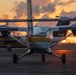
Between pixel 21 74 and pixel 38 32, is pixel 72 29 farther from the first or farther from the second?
pixel 21 74

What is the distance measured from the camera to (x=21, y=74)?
63.4ft

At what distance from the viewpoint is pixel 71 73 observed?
781 inches

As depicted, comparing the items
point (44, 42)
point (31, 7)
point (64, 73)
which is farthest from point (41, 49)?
point (64, 73)

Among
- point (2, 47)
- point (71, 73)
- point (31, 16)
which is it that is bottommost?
point (2, 47)

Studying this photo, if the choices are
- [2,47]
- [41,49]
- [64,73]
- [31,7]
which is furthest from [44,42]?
[2,47]

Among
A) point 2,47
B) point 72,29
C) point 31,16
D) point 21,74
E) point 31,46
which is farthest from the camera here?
point 2,47

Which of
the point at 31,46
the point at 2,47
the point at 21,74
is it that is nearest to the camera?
the point at 21,74

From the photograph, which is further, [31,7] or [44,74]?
[31,7]

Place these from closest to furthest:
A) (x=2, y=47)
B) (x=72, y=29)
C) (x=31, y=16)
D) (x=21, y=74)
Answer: (x=21, y=74)
(x=31, y=16)
(x=72, y=29)
(x=2, y=47)

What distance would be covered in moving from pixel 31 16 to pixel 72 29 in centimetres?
640

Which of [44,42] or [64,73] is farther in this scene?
[44,42]

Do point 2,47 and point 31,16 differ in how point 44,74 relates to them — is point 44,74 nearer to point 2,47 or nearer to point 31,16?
point 31,16

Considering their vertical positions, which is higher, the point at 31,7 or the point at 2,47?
the point at 31,7

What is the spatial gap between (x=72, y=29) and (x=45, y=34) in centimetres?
261
